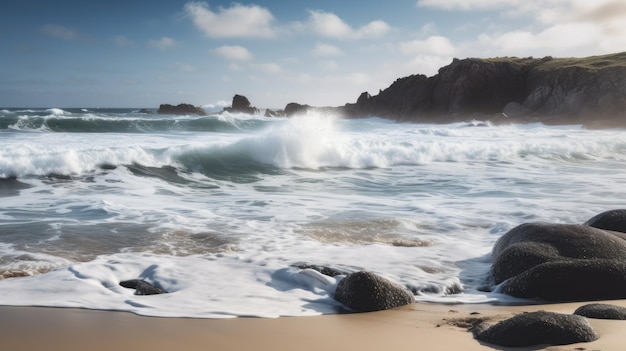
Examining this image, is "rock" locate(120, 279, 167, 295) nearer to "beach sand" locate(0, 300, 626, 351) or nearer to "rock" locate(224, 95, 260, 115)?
"beach sand" locate(0, 300, 626, 351)

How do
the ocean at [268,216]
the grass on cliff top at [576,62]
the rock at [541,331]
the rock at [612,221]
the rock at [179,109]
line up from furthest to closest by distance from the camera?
1. the rock at [179,109]
2. the grass on cliff top at [576,62]
3. the rock at [612,221]
4. the ocean at [268,216]
5. the rock at [541,331]

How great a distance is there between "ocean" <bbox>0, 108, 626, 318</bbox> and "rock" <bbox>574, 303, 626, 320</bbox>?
68 cm

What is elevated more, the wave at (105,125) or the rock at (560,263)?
the wave at (105,125)

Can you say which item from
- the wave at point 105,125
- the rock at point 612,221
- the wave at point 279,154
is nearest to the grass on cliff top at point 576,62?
the wave at point 279,154

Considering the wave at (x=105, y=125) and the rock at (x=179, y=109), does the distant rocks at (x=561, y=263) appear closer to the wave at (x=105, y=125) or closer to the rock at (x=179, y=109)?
the wave at (x=105, y=125)

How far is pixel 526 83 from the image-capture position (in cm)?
4900

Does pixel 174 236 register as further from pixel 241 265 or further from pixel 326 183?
pixel 326 183

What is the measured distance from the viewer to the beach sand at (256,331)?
3430 millimetres

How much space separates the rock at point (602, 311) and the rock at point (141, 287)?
126 inches

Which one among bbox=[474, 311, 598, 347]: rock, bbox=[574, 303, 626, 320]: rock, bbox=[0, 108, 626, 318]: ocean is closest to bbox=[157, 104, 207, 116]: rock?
bbox=[0, 108, 626, 318]: ocean

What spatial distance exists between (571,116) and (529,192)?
30.3 metres

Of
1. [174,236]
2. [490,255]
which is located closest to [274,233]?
[174,236]

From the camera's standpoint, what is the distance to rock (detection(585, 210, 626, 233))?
6457 mm

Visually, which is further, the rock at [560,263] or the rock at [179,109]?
the rock at [179,109]
